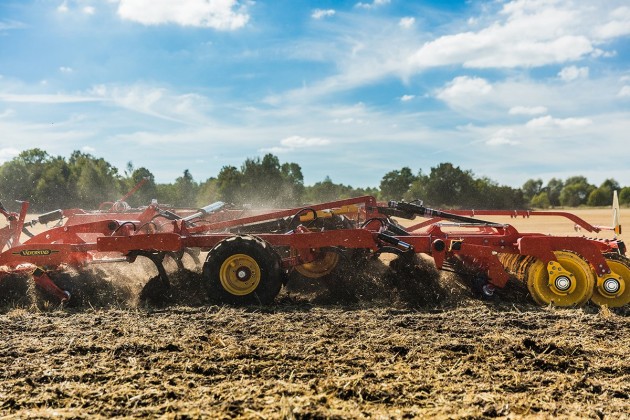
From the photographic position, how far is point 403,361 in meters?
4.95

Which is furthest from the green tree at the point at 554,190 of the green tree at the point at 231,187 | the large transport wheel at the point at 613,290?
the large transport wheel at the point at 613,290

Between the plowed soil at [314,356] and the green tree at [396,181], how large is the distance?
2098 inches

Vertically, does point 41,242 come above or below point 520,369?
above

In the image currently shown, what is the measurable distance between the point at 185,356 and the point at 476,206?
53447mm

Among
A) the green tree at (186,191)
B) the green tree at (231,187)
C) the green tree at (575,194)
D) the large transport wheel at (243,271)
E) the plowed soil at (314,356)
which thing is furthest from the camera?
the green tree at (575,194)

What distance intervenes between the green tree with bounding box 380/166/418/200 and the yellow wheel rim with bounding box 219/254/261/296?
53.8m

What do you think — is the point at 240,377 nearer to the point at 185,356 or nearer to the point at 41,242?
the point at 185,356

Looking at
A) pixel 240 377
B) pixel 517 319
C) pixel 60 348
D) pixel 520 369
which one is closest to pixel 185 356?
pixel 240 377

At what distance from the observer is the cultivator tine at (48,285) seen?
7.72m

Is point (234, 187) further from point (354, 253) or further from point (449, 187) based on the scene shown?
point (354, 253)

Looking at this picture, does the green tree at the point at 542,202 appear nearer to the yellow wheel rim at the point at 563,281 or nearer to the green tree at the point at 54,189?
the green tree at the point at 54,189

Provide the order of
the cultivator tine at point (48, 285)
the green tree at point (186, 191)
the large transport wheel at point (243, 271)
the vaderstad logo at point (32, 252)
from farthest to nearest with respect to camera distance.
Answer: the green tree at point (186, 191) → the vaderstad logo at point (32, 252) → the cultivator tine at point (48, 285) → the large transport wheel at point (243, 271)

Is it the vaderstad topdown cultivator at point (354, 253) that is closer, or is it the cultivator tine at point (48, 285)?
the vaderstad topdown cultivator at point (354, 253)

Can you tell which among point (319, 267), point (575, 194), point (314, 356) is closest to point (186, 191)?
point (575, 194)
